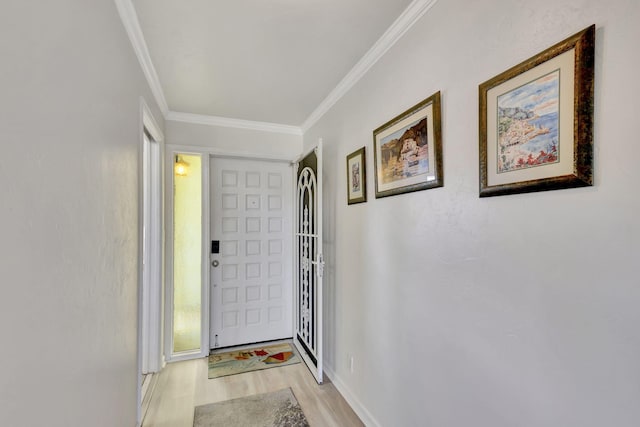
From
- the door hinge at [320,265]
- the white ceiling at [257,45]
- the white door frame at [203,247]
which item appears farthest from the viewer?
the white door frame at [203,247]

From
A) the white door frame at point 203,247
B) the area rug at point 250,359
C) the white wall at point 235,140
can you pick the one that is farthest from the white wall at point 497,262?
the white door frame at point 203,247

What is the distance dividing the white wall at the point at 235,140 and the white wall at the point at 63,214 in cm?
149

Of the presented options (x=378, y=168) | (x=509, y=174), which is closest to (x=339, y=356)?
(x=378, y=168)

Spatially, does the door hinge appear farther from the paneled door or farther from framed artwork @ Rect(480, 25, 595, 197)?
framed artwork @ Rect(480, 25, 595, 197)

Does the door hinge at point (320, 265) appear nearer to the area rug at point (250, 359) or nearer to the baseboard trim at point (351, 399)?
the baseboard trim at point (351, 399)

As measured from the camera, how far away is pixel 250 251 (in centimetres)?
332

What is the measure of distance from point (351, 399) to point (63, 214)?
2.13 metres

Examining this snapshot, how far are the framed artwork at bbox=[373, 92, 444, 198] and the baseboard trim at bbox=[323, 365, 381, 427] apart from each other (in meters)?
1.46

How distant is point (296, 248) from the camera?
3303mm

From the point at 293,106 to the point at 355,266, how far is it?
1610mm

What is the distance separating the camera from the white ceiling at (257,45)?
153 cm

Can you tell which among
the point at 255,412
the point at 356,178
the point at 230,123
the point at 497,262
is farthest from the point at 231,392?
the point at 230,123

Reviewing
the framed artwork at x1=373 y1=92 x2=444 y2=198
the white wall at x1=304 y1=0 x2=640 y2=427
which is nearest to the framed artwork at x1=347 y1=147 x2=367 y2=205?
the white wall at x1=304 y1=0 x2=640 y2=427

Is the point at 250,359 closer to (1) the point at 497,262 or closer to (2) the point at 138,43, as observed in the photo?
(1) the point at 497,262
